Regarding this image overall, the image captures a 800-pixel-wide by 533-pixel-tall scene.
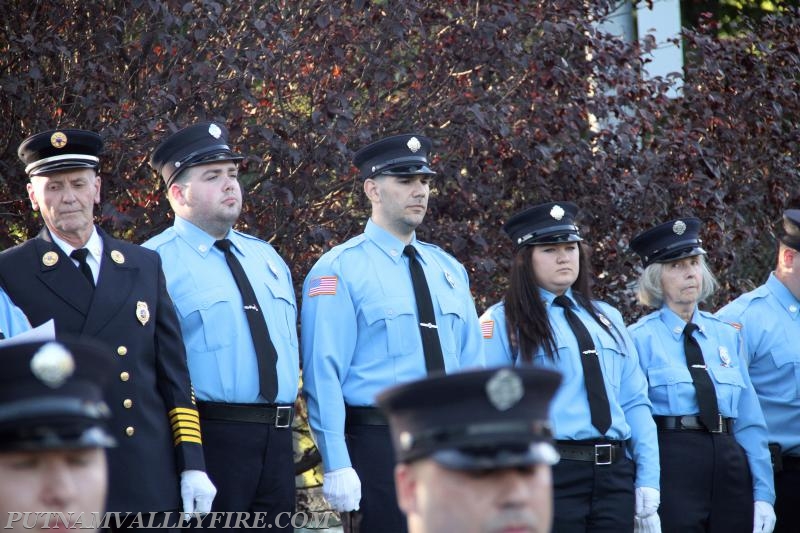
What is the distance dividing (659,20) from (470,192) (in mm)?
4092

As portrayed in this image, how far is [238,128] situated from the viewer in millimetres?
6539

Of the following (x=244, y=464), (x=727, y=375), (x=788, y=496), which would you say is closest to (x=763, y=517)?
(x=788, y=496)

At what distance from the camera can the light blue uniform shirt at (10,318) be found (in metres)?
4.74

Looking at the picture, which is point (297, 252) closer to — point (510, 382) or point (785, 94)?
point (785, 94)

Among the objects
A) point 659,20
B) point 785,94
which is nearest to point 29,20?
point 785,94

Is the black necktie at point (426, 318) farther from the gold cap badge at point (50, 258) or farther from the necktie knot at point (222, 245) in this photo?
the gold cap badge at point (50, 258)

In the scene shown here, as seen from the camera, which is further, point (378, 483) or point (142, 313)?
point (378, 483)

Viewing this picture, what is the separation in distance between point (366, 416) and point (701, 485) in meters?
1.90

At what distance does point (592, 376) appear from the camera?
6.04 metres

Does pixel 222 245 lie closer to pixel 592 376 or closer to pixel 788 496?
pixel 592 376

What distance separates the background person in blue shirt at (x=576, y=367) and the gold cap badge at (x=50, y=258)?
7.14 ft

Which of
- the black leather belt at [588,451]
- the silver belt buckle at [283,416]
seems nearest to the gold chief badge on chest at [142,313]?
the silver belt buckle at [283,416]

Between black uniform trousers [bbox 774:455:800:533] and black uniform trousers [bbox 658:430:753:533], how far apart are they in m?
0.51

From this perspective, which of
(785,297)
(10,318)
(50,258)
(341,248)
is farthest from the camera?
Result: (785,297)
